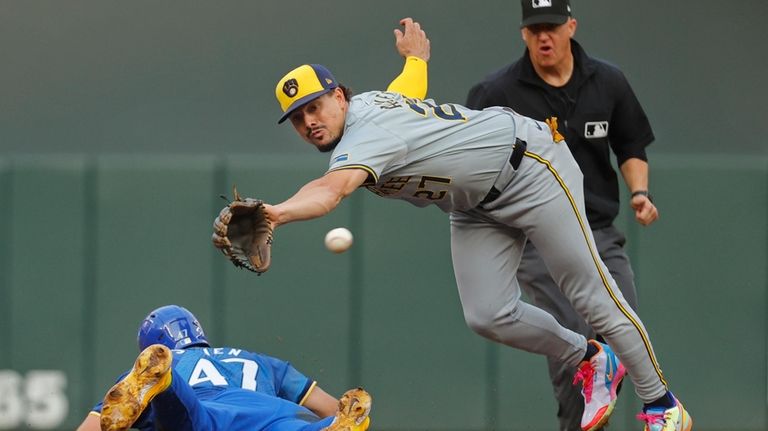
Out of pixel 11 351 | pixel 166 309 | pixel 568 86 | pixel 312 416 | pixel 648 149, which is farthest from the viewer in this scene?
pixel 648 149

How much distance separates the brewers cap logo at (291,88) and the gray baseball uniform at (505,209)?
220 millimetres

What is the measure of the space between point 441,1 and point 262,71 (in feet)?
4.23

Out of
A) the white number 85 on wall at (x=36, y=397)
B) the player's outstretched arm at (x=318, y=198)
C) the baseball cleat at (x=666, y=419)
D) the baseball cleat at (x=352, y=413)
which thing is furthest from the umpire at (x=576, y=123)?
the white number 85 on wall at (x=36, y=397)

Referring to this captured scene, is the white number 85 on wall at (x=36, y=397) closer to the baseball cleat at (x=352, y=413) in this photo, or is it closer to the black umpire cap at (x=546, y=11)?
the baseball cleat at (x=352, y=413)

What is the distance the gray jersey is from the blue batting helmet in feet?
3.51

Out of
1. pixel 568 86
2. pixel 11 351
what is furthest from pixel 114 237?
pixel 568 86

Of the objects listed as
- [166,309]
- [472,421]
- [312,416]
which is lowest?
[472,421]

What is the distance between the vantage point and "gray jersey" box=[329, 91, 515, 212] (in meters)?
4.53

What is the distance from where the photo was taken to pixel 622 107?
19.5 feet

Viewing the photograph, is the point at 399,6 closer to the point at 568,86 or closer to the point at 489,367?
the point at 489,367

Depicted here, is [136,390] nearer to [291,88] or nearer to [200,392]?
[200,392]

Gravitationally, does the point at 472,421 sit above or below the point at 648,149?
below

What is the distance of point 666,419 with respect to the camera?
530 centimetres

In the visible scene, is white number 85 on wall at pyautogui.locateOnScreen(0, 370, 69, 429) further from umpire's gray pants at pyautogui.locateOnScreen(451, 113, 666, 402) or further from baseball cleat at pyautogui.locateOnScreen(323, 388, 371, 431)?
baseball cleat at pyautogui.locateOnScreen(323, 388, 371, 431)
